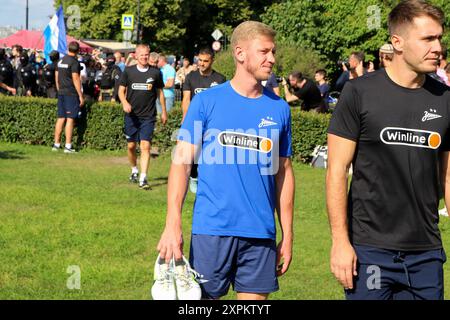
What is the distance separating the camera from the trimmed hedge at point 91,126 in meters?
16.1

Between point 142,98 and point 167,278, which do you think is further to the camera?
point 142,98

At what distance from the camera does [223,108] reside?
4805mm

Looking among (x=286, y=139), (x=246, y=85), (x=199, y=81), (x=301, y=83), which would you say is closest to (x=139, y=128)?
(x=199, y=81)

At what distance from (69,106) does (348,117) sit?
13.2 meters

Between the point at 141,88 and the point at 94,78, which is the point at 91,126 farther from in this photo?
the point at 94,78

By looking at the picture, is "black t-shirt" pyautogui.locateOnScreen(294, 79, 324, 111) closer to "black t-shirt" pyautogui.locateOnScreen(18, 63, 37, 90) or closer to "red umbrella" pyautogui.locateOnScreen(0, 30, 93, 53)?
"black t-shirt" pyautogui.locateOnScreen(18, 63, 37, 90)

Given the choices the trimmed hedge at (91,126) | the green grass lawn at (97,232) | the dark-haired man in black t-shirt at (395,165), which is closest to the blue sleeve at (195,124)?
the dark-haired man in black t-shirt at (395,165)

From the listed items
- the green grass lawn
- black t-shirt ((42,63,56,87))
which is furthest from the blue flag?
the green grass lawn

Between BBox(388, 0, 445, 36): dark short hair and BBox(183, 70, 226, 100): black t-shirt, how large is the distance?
281 inches

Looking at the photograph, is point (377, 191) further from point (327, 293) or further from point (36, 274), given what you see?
point (36, 274)

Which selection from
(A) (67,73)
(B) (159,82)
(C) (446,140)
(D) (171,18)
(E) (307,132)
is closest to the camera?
(C) (446,140)

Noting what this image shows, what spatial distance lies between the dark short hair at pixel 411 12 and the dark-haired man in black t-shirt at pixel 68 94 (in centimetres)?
1259

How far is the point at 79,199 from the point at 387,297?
→ 8.04 metres

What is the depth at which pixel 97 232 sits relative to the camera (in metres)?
9.41
